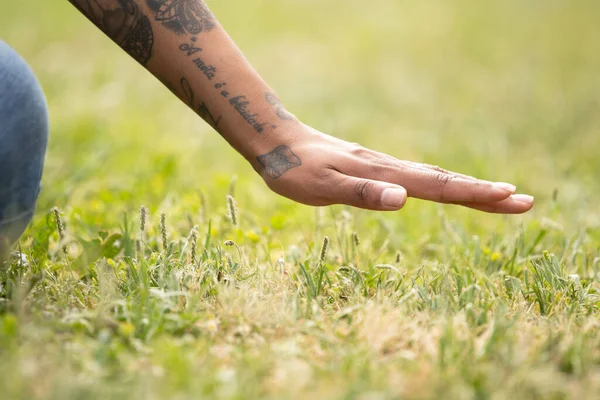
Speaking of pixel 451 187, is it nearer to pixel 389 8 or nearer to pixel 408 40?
pixel 408 40

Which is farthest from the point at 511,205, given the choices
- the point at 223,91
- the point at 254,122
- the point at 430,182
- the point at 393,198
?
the point at 223,91

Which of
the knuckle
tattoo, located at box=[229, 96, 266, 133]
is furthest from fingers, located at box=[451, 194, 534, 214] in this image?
tattoo, located at box=[229, 96, 266, 133]

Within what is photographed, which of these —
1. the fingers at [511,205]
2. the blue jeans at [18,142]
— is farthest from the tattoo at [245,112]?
the fingers at [511,205]

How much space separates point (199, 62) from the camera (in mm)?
1825

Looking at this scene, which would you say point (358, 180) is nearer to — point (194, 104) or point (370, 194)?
point (370, 194)

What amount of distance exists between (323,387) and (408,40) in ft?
19.2

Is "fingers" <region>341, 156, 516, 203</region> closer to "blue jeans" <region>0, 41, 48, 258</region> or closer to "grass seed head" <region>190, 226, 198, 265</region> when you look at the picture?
"grass seed head" <region>190, 226, 198, 265</region>

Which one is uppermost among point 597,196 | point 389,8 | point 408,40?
point 389,8

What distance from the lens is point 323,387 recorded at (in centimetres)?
134

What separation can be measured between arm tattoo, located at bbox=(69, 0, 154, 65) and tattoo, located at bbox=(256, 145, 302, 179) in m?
0.45

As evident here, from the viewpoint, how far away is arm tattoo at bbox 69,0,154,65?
179cm

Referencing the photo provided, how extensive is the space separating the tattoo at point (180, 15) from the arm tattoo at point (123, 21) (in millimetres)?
44

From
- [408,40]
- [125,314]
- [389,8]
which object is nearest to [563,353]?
[125,314]

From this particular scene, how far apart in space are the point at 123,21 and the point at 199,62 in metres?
0.24
